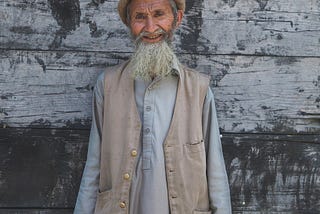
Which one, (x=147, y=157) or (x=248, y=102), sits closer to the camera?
(x=147, y=157)

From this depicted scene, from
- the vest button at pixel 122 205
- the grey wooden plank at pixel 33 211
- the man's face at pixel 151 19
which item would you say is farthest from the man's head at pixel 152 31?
the grey wooden plank at pixel 33 211

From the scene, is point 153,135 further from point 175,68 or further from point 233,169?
point 233,169

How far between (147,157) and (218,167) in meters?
0.30

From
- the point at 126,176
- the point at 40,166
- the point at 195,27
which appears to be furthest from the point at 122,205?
the point at 195,27

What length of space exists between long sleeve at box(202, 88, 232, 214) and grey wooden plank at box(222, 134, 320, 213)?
0.31 meters

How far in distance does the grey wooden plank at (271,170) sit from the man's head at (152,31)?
0.56 meters

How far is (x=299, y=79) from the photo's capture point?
2.45 metres

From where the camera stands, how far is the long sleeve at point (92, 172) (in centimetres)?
213

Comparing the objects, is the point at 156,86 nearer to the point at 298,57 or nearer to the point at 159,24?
the point at 159,24

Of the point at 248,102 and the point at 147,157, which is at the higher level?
the point at 248,102

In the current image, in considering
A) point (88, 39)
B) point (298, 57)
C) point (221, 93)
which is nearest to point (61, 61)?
point (88, 39)

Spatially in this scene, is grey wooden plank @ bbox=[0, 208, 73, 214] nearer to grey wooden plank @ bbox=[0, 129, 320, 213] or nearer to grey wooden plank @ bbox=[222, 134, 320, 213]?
grey wooden plank @ bbox=[0, 129, 320, 213]

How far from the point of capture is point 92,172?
7.02 ft

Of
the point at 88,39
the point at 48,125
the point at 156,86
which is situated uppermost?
the point at 88,39
